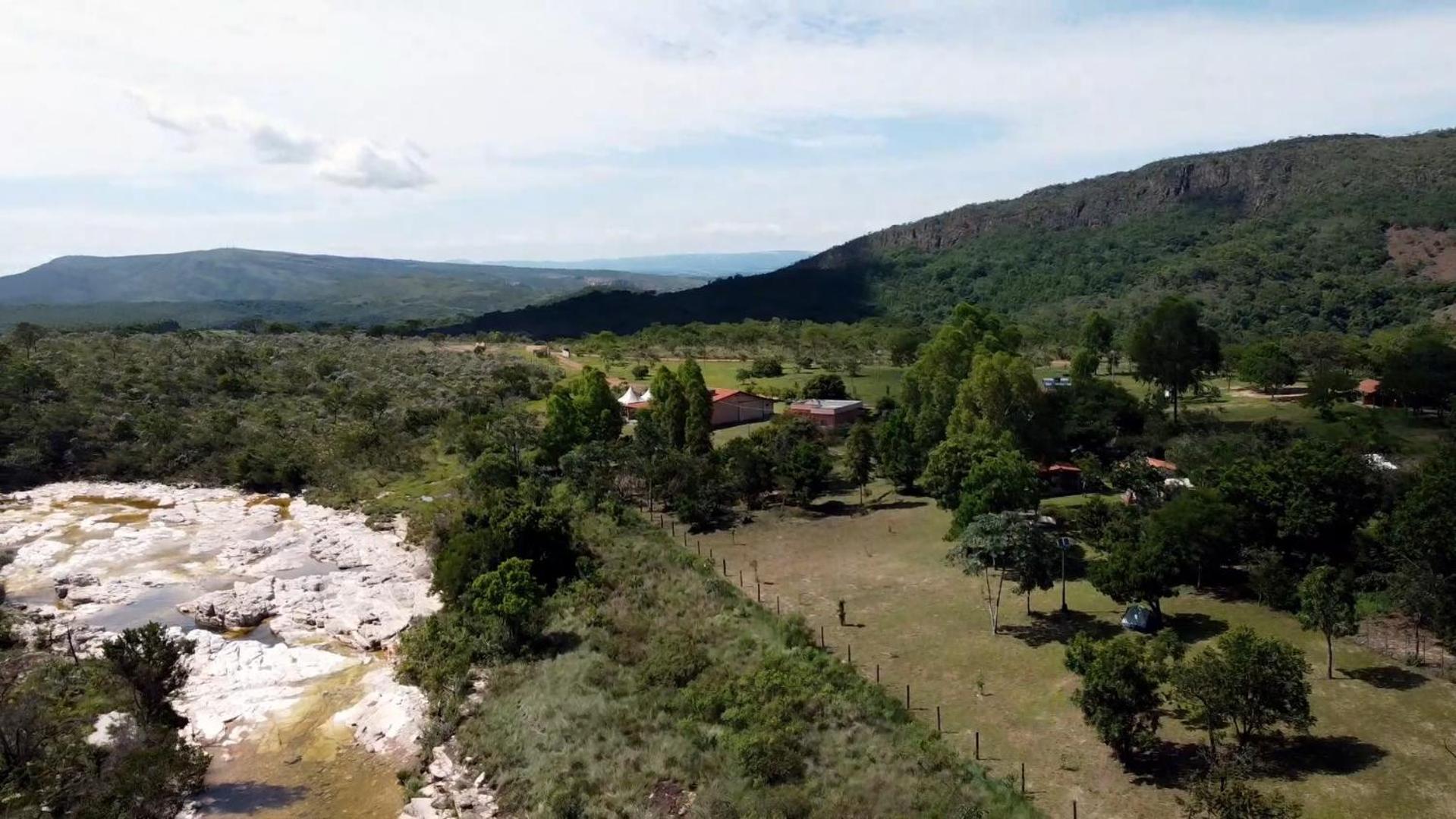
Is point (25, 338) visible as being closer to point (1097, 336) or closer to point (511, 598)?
point (511, 598)

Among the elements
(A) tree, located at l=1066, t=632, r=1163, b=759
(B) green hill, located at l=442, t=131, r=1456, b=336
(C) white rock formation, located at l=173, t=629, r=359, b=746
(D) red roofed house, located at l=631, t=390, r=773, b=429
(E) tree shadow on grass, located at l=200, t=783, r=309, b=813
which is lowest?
(E) tree shadow on grass, located at l=200, t=783, r=309, b=813

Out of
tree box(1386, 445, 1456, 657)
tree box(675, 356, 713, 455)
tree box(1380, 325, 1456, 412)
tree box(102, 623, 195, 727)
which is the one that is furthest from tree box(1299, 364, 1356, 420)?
tree box(102, 623, 195, 727)

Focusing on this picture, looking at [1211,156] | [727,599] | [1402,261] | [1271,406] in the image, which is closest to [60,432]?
[727,599]

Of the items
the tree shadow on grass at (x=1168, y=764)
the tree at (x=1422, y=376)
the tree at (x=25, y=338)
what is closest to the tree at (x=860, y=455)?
the tree shadow on grass at (x=1168, y=764)

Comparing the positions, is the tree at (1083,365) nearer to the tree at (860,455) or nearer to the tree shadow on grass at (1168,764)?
the tree at (860,455)

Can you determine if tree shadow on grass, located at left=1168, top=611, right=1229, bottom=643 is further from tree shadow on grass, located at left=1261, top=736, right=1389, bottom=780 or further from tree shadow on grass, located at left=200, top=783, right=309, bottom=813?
tree shadow on grass, located at left=200, top=783, right=309, bottom=813
